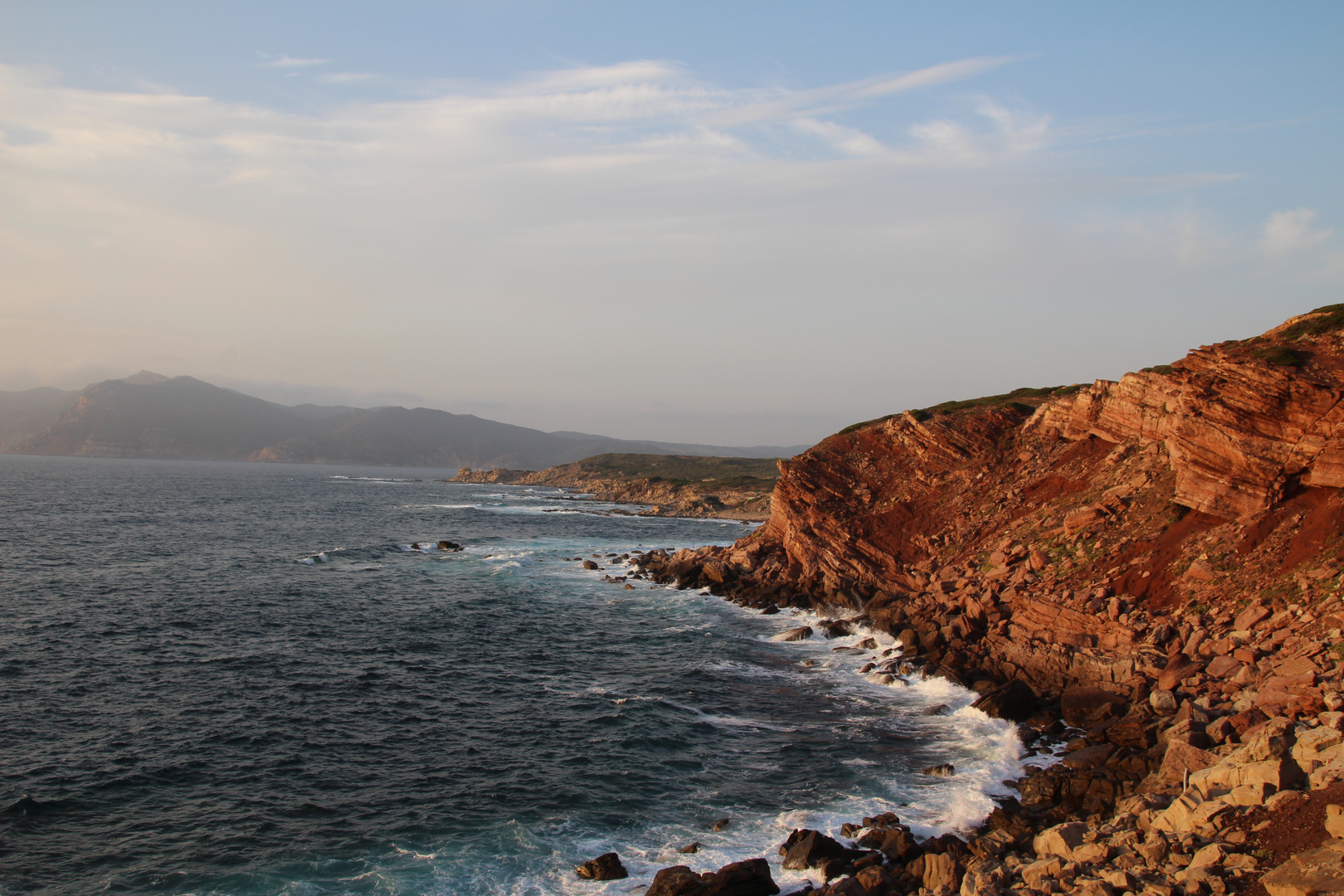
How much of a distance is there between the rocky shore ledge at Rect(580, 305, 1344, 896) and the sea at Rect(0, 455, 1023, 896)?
2621 millimetres

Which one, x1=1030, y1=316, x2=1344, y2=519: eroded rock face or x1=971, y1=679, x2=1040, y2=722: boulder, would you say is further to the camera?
x1=1030, y1=316, x2=1344, y2=519: eroded rock face

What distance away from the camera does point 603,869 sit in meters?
19.3

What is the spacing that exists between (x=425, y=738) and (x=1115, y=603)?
30.4 meters

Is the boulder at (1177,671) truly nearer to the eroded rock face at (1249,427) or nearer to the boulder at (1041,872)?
the eroded rock face at (1249,427)

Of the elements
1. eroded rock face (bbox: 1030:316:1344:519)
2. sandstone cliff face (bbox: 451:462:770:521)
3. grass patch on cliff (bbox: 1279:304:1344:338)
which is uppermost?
grass patch on cliff (bbox: 1279:304:1344:338)

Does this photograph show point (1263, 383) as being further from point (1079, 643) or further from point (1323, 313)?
point (1079, 643)

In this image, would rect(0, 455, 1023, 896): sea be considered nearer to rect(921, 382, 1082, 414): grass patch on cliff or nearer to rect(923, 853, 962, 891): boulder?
rect(923, 853, 962, 891): boulder

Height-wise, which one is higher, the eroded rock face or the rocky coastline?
the eroded rock face

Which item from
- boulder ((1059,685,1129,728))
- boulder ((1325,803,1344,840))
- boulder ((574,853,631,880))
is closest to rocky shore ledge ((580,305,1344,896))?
boulder ((1325,803,1344,840))

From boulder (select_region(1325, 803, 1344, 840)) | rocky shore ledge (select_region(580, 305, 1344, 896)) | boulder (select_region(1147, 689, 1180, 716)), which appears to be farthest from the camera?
A: boulder (select_region(1147, 689, 1180, 716))

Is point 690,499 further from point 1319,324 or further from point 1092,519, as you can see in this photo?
point 1319,324

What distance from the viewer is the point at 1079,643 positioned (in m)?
32.9

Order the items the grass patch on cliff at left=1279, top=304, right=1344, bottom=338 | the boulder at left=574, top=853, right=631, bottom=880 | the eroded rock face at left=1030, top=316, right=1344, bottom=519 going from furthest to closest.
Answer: the grass patch on cliff at left=1279, top=304, right=1344, bottom=338, the eroded rock face at left=1030, top=316, right=1344, bottom=519, the boulder at left=574, top=853, right=631, bottom=880

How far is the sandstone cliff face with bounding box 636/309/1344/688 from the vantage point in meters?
30.0
